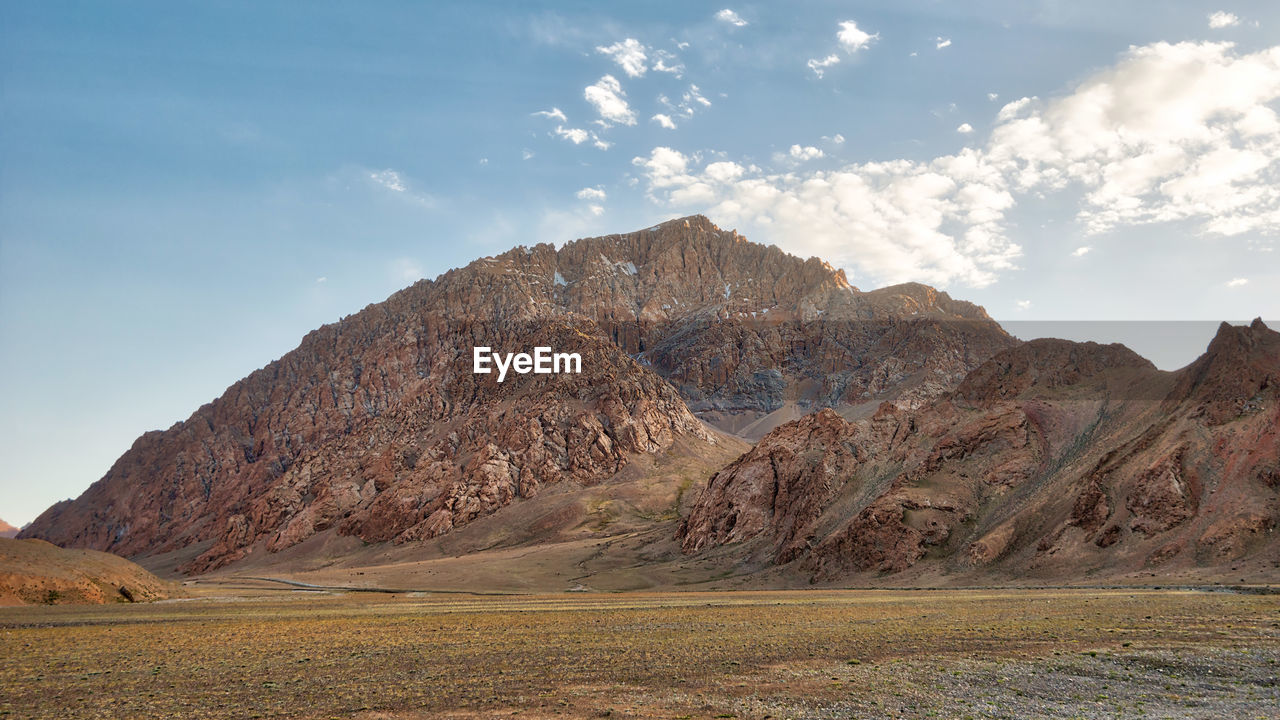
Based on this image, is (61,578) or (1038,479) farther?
(1038,479)

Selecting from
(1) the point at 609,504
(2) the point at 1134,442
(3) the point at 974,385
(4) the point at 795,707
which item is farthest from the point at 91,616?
(1) the point at 609,504

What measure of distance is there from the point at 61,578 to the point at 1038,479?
108 m

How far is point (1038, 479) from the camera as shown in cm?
9194

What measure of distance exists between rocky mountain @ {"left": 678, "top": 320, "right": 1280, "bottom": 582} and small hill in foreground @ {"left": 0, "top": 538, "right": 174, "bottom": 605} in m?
78.4

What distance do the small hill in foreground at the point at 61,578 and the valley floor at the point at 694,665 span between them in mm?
23470

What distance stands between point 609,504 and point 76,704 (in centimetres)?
15817

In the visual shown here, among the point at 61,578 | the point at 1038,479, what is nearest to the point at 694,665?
the point at 61,578

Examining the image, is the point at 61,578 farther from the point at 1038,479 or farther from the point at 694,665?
the point at 1038,479

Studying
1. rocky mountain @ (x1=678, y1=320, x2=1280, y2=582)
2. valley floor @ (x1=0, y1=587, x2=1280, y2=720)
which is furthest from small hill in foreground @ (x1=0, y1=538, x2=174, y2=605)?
rocky mountain @ (x1=678, y1=320, x2=1280, y2=582)

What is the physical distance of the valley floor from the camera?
800 inches

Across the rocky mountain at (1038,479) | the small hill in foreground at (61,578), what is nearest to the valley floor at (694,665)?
the small hill in foreground at (61,578)

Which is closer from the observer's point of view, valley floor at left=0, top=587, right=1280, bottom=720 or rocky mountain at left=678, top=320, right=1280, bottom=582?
valley floor at left=0, top=587, right=1280, bottom=720

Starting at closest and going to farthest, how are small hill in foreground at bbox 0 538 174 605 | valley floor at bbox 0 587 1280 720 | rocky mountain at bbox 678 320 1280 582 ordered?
valley floor at bbox 0 587 1280 720, small hill in foreground at bbox 0 538 174 605, rocky mountain at bbox 678 320 1280 582

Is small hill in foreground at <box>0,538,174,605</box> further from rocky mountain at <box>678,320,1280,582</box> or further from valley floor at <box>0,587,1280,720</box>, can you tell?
rocky mountain at <box>678,320,1280,582</box>
